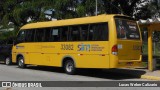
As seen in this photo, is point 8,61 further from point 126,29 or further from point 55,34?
point 126,29

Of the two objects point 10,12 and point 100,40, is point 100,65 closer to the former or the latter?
point 100,40

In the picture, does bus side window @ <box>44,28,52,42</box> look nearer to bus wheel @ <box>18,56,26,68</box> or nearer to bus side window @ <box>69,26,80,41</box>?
bus side window @ <box>69,26,80,41</box>

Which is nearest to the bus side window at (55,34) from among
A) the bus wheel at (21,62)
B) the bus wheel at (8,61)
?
the bus wheel at (21,62)

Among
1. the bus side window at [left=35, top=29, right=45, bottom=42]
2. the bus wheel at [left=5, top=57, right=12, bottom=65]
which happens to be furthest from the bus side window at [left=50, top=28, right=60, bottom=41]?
the bus wheel at [left=5, top=57, right=12, bottom=65]

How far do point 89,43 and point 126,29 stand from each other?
1.86 m

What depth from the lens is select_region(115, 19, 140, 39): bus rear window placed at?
16469 mm

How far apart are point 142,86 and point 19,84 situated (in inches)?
179

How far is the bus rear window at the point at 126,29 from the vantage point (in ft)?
54.0

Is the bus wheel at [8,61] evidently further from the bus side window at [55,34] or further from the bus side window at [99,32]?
the bus side window at [99,32]

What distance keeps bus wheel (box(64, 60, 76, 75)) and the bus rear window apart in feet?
10.5

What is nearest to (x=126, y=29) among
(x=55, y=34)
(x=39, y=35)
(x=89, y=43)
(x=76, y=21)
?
(x=89, y=43)

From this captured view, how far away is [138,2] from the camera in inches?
1087

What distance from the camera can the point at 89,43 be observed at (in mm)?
17125

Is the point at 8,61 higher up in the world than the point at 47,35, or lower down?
lower down
